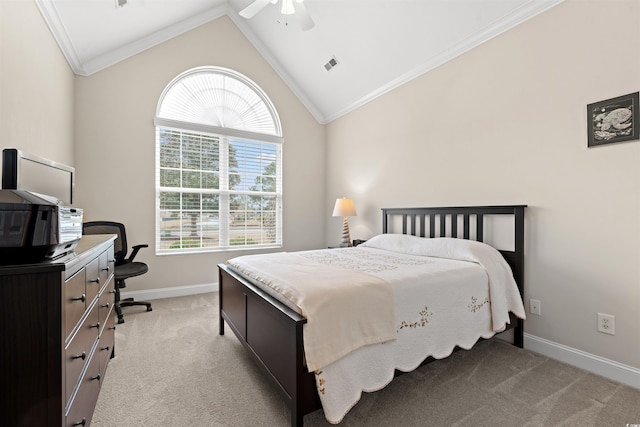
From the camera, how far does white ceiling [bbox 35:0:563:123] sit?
2641 millimetres

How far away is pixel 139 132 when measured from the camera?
3.67 meters

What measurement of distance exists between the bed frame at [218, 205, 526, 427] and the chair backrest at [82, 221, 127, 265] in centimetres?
141

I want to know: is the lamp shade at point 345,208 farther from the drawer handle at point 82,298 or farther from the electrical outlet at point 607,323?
the drawer handle at point 82,298

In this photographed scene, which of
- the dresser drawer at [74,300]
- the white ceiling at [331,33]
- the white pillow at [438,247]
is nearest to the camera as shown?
the dresser drawer at [74,300]

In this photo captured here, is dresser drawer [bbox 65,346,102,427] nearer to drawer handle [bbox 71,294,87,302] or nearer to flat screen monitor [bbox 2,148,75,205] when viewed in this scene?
drawer handle [bbox 71,294,87,302]

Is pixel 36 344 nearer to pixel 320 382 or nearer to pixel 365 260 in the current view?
pixel 320 382

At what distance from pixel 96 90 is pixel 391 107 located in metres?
3.53

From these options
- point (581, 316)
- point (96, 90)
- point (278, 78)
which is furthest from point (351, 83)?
point (581, 316)

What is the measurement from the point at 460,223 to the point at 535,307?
0.93 m

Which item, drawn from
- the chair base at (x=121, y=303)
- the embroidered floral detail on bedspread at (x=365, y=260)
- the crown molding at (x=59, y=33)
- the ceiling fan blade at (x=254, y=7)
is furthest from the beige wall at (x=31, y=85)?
the embroidered floral detail on bedspread at (x=365, y=260)

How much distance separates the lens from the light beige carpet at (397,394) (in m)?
1.57

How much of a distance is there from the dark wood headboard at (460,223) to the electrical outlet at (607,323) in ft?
1.62

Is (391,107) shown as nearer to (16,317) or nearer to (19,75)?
(19,75)

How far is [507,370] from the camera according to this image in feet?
6.75
